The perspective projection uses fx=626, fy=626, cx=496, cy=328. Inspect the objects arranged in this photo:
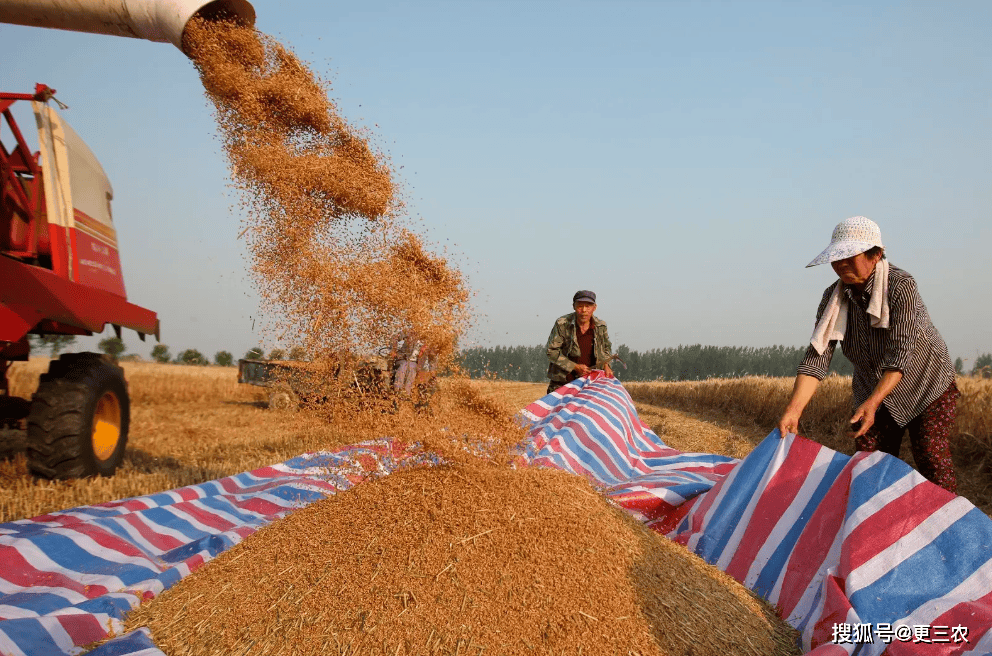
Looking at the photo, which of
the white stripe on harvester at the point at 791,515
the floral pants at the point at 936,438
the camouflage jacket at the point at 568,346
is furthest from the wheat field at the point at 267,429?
the floral pants at the point at 936,438

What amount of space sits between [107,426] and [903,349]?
4.75 m

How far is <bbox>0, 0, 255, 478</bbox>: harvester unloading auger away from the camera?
3338 mm

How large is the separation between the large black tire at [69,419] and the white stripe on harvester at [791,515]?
146 inches

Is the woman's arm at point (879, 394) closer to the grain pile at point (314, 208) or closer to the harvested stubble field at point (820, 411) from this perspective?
the grain pile at point (314, 208)

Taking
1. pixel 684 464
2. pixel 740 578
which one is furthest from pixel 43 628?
pixel 684 464

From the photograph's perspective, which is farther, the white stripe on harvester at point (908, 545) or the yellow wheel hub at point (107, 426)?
the yellow wheel hub at point (107, 426)

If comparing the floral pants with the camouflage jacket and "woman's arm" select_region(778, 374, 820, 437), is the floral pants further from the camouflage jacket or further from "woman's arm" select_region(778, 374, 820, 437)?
the camouflage jacket

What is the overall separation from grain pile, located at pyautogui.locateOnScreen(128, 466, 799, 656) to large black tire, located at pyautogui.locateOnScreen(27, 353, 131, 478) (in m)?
1.97

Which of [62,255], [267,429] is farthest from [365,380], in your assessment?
[267,429]

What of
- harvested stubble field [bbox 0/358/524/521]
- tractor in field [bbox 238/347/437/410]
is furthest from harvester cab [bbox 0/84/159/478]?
tractor in field [bbox 238/347/437/410]

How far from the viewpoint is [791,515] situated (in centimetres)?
259

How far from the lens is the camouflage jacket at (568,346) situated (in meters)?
5.77

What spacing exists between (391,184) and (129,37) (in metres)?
1.67

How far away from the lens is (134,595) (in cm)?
229
